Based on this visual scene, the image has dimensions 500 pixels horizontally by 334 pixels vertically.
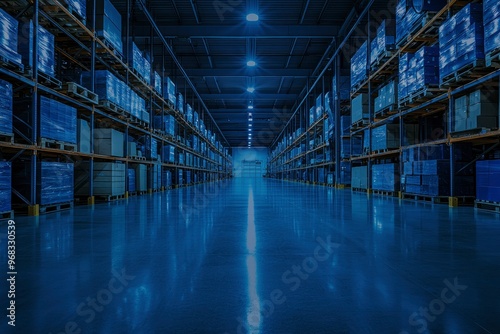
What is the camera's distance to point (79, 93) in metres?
6.42

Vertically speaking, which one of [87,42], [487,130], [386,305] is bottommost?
[386,305]

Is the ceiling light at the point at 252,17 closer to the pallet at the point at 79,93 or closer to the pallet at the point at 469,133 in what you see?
the pallet at the point at 79,93

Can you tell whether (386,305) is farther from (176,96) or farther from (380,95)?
(176,96)

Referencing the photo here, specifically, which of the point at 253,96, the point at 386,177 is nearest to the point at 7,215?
the point at 386,177

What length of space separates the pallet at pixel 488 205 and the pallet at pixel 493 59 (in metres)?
2.12

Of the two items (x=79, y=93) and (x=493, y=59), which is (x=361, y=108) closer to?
(x=493, y=59)

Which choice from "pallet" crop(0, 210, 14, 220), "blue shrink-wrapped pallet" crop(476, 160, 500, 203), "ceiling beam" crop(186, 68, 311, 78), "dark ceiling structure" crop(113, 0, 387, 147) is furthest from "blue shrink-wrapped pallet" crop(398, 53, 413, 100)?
"ceiling beam" crop(186, 68, 311, 78)

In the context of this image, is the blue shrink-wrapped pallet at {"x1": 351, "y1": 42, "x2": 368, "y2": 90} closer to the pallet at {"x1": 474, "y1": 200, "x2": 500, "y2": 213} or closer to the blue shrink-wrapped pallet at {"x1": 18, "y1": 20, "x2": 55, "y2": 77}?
the pallet at {"x1": 474, "y1": 200, "x2": 500, "y2": 213}

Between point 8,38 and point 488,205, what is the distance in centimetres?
776

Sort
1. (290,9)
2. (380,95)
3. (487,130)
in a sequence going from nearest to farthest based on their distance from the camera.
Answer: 1. (487,130)
2. (380,95)
3. (290,9)

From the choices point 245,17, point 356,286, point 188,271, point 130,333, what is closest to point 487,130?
point 356,286

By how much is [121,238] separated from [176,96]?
12.7 meters

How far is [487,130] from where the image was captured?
536 cm

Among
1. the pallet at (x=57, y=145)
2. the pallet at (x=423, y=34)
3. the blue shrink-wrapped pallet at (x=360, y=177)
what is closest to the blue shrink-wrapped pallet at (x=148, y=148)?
the pallet at (x=57, y=145)
